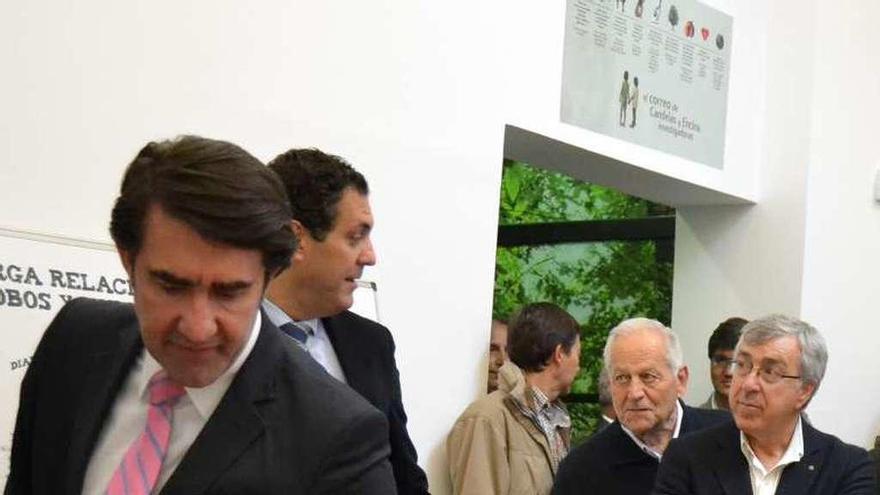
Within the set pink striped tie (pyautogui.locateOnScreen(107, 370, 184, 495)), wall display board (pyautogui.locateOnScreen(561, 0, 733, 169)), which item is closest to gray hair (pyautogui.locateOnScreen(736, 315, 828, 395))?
wall display board (pyautogui.locateOnScreen(561, 0, 733, 169))

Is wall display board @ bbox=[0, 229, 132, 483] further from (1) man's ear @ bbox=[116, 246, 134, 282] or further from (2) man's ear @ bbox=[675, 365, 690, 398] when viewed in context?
(1) man's ear @ bbox=[116, 246, 134, 282]

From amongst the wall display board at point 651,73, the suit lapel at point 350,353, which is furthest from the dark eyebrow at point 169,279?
the wall display board at point 651,73

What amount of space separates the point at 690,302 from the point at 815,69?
132 centimetres

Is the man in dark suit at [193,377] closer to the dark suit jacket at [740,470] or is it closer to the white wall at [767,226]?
the dark suit jacket at [740,470]

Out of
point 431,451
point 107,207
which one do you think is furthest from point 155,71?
point 431,451

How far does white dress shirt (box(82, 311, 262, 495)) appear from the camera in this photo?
1.83m

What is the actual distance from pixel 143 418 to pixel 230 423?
147 millimetres

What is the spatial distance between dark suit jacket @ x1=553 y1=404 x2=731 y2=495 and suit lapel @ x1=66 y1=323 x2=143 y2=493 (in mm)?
2776

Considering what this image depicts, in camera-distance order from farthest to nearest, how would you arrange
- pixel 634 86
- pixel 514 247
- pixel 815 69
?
pixel 514 247
pixel 815 69
pixel 634 86

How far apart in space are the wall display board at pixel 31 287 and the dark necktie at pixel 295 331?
88 centimetres

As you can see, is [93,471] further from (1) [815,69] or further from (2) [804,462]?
(1) [815,69]

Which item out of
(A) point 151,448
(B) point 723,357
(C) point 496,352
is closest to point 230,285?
(A) point 151,448

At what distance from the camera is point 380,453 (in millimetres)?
1829

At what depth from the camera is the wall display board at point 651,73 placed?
20.4 feet
